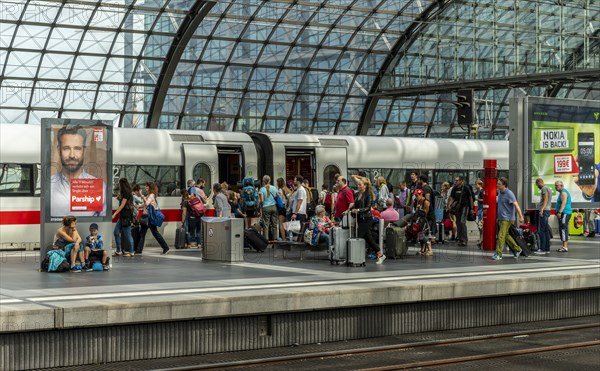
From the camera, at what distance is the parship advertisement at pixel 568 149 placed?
2416cm

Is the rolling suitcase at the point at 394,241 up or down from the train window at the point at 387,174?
down

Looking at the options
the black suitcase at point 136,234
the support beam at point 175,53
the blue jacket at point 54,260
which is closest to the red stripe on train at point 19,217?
the black suitcase at point 136,234

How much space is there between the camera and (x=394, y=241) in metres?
21.4

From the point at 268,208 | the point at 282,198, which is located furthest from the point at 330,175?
the point at 268,208

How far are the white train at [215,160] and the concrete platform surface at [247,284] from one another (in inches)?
93.9

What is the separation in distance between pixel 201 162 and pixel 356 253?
9.69 metres

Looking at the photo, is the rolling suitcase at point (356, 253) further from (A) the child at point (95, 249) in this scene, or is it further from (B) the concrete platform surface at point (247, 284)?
(A) the child at point (95, 249)

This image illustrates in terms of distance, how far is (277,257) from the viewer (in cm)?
2230

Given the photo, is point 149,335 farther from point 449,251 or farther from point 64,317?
point 449,251

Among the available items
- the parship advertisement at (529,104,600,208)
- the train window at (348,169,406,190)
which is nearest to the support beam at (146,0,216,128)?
the train window at (348,169,406,190)

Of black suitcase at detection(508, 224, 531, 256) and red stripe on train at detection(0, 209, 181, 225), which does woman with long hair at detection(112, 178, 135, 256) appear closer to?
red stripe on train at detection(0, 209, 181, 225)

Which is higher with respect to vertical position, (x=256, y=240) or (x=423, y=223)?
(x=423, y=223)

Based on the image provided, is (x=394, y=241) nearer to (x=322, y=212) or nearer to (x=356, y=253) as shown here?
(x=322, y=212)

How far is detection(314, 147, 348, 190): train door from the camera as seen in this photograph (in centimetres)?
3073
